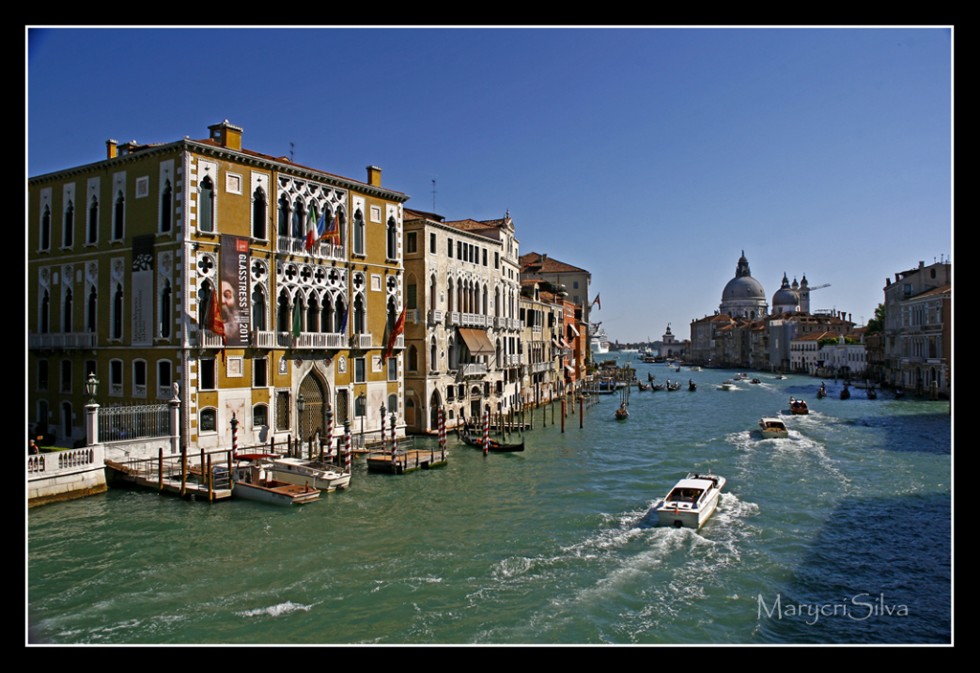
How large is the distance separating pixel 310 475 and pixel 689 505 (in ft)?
27.5

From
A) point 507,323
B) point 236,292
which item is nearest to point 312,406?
point 236,292

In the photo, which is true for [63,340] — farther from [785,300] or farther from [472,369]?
[785,300]

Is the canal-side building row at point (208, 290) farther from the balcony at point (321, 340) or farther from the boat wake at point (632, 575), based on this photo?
the boat wake at point (632, 575)

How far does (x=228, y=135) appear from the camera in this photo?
19516mm

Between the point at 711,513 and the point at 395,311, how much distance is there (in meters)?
13.0

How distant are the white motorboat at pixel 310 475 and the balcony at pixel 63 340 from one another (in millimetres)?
7106

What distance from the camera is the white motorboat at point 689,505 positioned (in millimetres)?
13812

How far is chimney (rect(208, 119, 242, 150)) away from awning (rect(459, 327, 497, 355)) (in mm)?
11580

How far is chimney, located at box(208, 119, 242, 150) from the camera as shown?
1948cm

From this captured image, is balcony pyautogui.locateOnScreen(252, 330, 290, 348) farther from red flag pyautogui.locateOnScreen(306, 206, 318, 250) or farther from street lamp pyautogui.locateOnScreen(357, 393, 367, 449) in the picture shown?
street lamp pyautogui.locateOnScreen(357, 393, 367, 449)

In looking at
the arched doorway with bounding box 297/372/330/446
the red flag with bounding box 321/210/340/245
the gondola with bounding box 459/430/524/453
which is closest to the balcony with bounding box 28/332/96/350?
the arched doorway with bounding box 297/372/330/446

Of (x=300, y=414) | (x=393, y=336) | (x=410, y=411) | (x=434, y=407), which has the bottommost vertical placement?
(x=410, y=411)

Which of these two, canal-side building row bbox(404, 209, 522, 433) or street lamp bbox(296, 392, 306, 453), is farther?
canal-side building row bbox(404, 209, 522, 433)

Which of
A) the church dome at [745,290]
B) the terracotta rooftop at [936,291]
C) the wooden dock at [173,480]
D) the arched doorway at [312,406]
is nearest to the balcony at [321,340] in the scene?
the arched doorway at [312,406]
